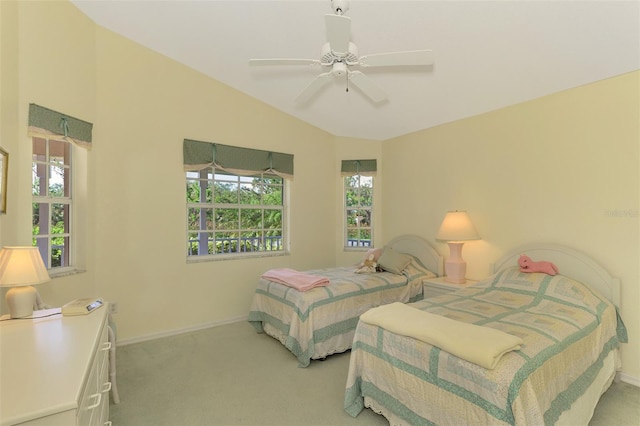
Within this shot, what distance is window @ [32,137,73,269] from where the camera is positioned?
111 inches

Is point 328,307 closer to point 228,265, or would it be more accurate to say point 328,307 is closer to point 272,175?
point 228,265

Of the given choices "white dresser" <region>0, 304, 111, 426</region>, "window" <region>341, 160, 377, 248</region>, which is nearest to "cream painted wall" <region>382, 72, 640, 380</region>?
"window" <region>341, 160, 377, 248</region>

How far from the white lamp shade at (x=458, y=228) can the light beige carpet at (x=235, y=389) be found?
164 centimetres

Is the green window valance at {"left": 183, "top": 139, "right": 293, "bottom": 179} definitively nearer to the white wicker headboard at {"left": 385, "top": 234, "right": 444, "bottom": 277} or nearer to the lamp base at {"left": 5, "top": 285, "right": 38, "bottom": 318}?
the white wicker headboard at {"left": 385, "top": 234, "right": 444, "bottom": 277}

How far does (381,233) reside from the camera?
16.0ft

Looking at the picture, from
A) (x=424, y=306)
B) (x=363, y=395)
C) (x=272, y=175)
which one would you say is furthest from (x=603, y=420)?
(x=272, y=175)

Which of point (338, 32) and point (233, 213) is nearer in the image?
point (338, 32)

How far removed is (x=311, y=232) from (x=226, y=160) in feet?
5.26

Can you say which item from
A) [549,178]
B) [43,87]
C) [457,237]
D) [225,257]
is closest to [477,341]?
[457,237]

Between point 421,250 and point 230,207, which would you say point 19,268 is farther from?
point 421,250

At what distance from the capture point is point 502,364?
5.07ft

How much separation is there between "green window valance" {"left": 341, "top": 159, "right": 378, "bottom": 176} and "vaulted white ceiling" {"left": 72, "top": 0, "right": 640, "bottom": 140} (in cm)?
98

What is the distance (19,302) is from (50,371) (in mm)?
997

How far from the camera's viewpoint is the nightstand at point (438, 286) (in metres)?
3.36
